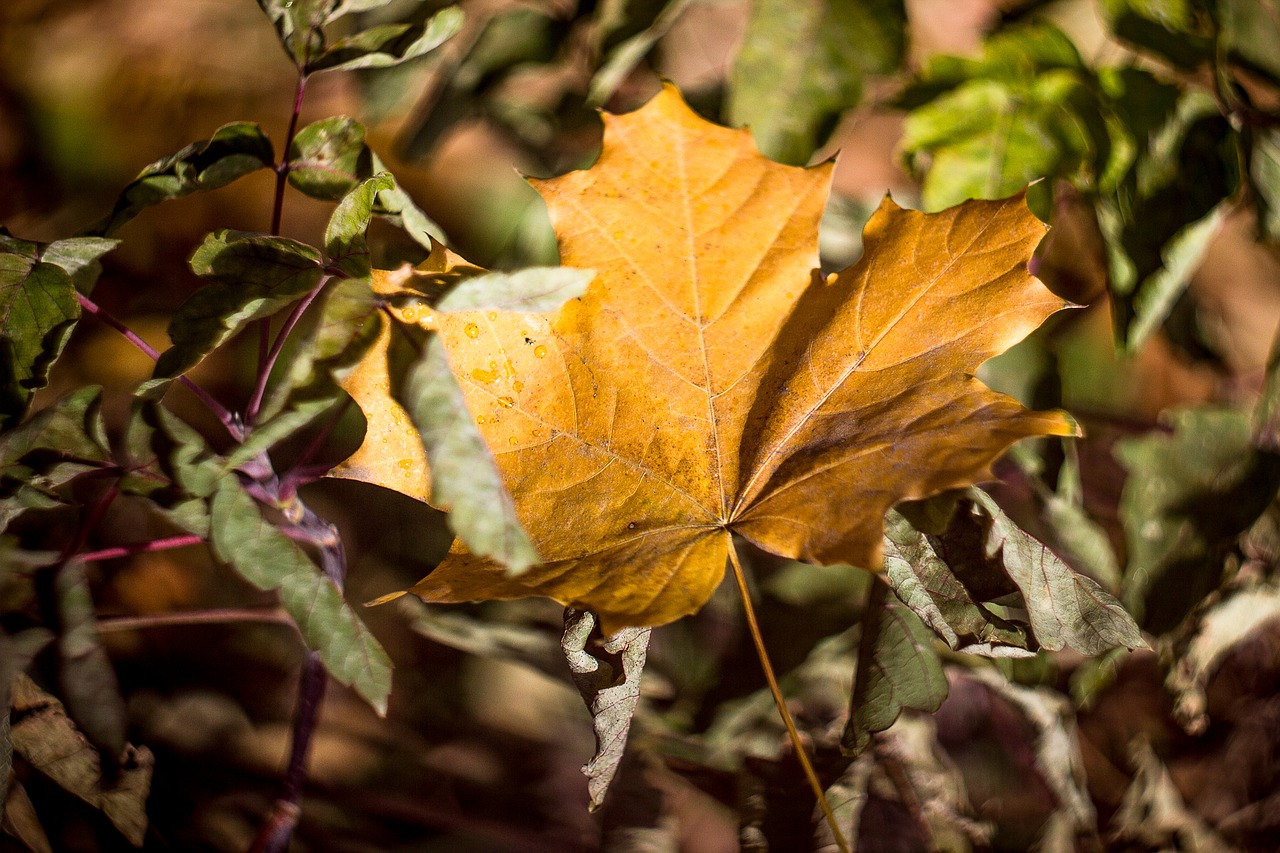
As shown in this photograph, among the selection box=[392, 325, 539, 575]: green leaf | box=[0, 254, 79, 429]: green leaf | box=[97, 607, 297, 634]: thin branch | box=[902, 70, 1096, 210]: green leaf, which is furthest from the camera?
box=[902, 70, 1096, 210]: green leaf

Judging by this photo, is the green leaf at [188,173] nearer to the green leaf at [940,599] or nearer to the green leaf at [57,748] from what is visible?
the green leaf at [57,748]

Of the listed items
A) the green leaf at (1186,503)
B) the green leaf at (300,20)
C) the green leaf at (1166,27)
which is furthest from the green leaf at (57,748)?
the green leaf at (1166,27)

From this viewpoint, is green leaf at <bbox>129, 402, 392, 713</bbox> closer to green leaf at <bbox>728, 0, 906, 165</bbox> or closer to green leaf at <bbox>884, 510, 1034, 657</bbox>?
green leaf at <bbox>884, 510, 1034, 657</bbox>

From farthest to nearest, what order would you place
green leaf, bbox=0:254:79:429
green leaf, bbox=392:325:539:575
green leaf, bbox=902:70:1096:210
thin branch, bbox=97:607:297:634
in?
green leaf, bbox=902:70:1096:210, thin branch, bbox=97:607:297:634, green leaf, bbox=0:254:79:429, green leaf, bbox=392:325:539:575

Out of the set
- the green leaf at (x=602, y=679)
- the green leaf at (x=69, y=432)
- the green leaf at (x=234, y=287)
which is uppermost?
the green leaf at (x=234, y=287)

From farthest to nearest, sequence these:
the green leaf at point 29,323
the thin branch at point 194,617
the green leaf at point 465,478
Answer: the thin branch at point 194,617
the green leaf at point 29,323
the green leaf at point 465,478

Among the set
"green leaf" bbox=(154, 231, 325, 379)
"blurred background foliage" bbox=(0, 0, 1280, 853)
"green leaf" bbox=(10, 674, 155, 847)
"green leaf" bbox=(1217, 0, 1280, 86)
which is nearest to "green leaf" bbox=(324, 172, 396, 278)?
"green leaf" bbox=(154, 231, 325, 379)
